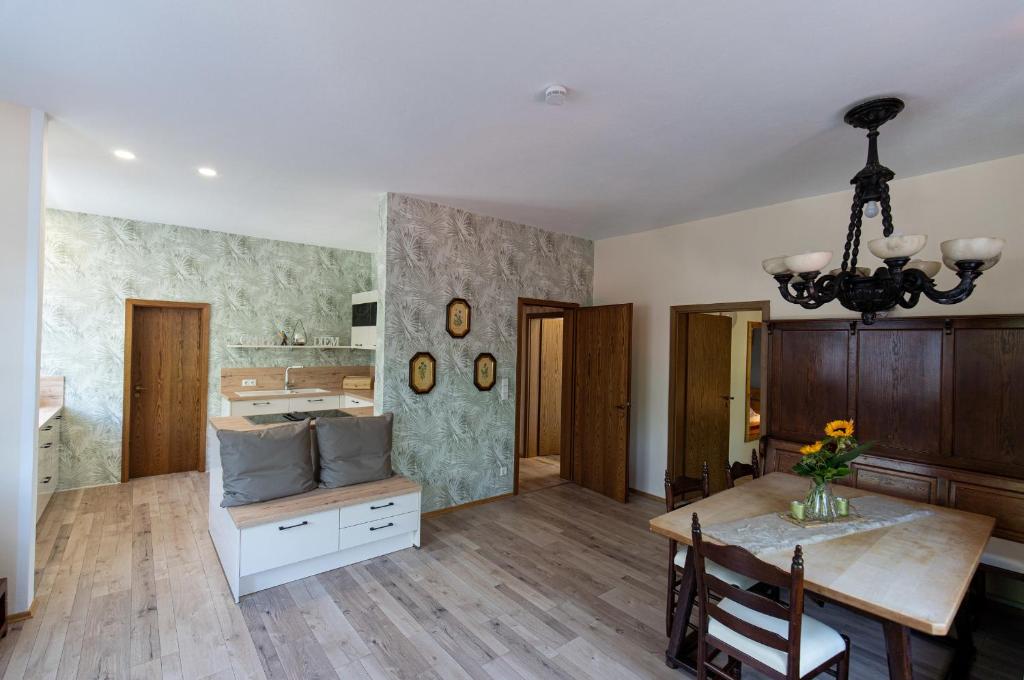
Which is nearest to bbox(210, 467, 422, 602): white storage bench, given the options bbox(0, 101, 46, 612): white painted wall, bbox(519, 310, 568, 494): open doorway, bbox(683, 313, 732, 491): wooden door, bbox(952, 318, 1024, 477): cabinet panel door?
bbox(0, 101, 46, 612): white painted wall

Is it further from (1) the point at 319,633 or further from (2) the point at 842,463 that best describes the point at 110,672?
(2) the point at 842,463

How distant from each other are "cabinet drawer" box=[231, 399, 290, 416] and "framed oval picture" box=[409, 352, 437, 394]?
7.23 ft

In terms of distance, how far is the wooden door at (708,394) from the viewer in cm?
467

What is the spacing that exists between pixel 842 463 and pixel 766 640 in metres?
1.02

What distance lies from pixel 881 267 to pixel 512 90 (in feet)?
6.22

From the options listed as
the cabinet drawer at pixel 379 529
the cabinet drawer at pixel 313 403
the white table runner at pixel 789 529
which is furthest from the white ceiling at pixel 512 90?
the cabinet drawer at pixel 313 403

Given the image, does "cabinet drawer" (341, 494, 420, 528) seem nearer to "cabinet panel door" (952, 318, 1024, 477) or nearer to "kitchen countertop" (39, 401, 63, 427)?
"kitchen countertop" (39, 401, 63, 427)

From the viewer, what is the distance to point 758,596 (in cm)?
162

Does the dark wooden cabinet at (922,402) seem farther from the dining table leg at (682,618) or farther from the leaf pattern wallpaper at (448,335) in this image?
the leaf pattern wallpaper at (448,335)

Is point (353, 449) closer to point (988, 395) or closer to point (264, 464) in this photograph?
point (264, 464)

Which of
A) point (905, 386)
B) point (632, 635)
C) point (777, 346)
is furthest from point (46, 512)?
point (905, 386)

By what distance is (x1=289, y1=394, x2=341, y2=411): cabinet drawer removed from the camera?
5.46 meters

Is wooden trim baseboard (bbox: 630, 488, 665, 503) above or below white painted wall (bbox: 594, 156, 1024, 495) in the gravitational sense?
below

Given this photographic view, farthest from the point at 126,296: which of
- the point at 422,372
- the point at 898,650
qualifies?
the point at 898,650
